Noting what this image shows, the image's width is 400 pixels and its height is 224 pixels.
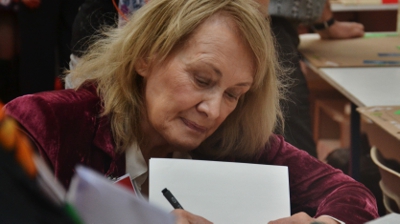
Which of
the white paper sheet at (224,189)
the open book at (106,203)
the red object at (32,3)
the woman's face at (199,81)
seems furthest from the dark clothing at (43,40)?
the open book at (106,203)

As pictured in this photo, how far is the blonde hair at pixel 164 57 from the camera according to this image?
139cm

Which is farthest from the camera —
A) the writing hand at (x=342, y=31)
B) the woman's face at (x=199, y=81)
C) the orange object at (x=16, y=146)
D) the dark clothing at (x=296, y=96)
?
the writing hand at (x=342, y=31)

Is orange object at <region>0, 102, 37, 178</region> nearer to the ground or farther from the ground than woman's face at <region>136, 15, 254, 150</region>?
farther from the ground

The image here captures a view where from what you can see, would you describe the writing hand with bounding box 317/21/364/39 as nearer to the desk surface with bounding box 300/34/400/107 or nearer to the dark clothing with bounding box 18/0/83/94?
the desk surface with bounding box 300/34/400/107

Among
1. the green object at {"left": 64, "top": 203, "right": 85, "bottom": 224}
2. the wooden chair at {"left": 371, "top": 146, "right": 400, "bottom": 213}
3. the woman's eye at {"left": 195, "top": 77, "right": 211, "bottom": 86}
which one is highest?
the green object at {"left": 64, "top": 203, "right": 85, "bottom": 224}

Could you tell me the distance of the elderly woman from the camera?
1.35m

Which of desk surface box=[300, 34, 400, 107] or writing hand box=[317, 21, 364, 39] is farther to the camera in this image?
writing hand box=[317, 21, 364, 39]

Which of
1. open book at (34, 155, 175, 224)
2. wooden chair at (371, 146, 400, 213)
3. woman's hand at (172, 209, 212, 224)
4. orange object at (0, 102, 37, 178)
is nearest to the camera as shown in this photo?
orange object at (0, 102, 37, 178)

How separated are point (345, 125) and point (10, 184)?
340 cm

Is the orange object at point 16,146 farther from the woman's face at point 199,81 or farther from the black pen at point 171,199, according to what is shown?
the woman's face at point 199,81

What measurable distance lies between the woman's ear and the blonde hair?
0.04ft

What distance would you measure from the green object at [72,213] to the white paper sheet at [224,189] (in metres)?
0.74

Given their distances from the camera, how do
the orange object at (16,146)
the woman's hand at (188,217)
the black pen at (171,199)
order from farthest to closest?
the black pen at (171,199)
the woman's hand at (188,217)
the orange object at (16,146)

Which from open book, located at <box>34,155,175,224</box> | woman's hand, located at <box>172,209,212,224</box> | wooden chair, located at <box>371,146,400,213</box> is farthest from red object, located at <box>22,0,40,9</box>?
open book, located at <box>34,155,175,224</box>
